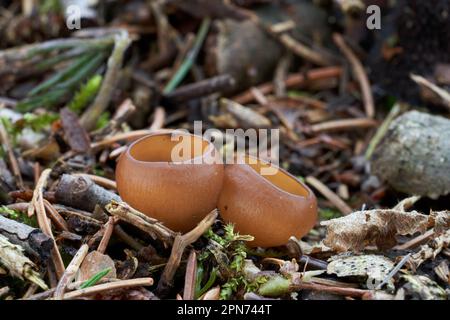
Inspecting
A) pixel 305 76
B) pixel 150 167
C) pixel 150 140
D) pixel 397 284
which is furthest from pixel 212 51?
pixel 397 284

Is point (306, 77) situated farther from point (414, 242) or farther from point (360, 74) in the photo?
point (414, 242)

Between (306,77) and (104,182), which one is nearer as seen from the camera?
(104,182)

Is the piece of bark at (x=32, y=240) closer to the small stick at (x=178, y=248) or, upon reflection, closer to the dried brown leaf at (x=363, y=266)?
the small stick at (x=178, y=248)

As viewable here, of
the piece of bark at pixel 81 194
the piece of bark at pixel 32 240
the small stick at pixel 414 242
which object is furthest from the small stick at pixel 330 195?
the piece of bark at pixel 32 240

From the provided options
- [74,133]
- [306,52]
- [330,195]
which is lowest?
[330,195]

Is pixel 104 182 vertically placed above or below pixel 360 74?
below

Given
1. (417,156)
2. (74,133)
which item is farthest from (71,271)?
(417,156)

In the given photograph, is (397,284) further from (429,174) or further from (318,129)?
(318,129)
